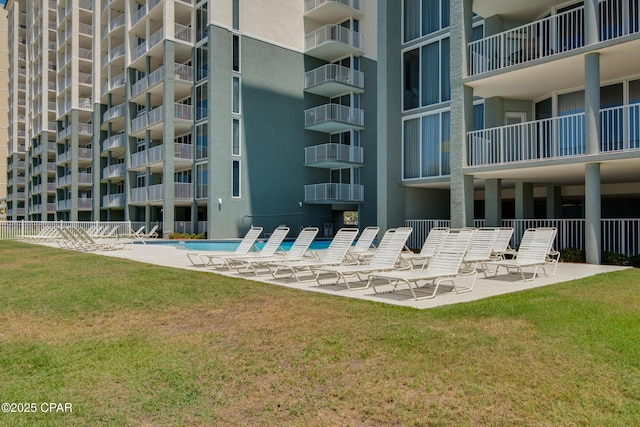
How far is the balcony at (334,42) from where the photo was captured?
3042 centimetres

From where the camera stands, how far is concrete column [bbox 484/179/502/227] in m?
16.6

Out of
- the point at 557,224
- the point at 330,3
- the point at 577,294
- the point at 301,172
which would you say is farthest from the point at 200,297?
the point at 330,3

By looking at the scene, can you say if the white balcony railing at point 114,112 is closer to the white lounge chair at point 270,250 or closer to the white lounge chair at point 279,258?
the white lounge chair at point 270,250

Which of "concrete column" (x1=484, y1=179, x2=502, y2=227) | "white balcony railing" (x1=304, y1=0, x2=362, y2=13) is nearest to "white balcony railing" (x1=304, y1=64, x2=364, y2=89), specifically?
"white balcony railing" (x1=304, y1=0, x2=362, y2=13)

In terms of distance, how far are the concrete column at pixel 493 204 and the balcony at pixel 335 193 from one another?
43.3ft

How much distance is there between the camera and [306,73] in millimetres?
31688

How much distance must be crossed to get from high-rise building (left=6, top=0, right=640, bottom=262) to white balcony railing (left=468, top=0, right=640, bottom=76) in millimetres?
70

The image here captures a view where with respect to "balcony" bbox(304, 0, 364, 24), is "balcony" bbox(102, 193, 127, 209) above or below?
below

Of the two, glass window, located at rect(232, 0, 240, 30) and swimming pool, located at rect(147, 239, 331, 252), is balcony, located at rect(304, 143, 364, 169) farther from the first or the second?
glass window, located at rect(232, 0, 240, 30)

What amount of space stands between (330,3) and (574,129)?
765 inches

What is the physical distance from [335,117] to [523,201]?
14.9m

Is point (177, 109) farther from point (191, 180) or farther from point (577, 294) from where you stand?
point (577, 294)

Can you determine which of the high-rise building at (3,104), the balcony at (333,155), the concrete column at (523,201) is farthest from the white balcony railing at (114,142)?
the high-rise building at (3,104)

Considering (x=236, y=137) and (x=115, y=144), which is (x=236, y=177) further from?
(x=115, y=144)
